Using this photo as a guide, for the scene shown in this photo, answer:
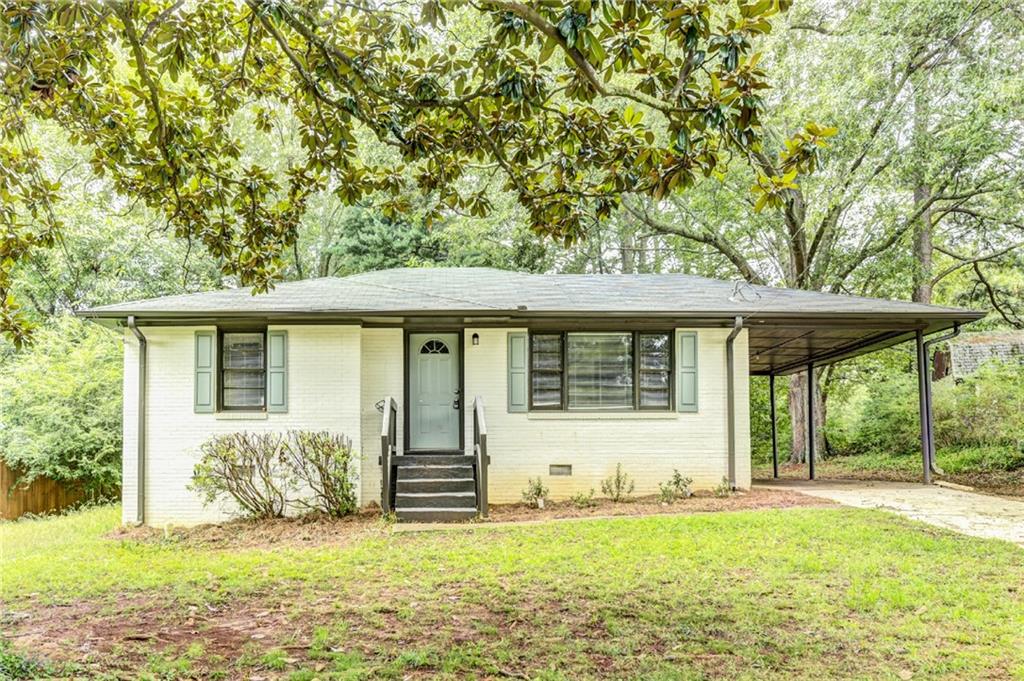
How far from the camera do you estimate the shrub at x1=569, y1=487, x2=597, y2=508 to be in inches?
365

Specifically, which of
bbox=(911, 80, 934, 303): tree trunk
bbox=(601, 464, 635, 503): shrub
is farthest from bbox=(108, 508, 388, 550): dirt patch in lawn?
bbox=(911, 80, 934, 303): tree trunk

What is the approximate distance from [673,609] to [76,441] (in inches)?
462

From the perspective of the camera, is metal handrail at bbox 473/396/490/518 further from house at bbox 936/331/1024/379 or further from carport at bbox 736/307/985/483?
house at bbox 936/331/1024/379

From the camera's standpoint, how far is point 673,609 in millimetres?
4707

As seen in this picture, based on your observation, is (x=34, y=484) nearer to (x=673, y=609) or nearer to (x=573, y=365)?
(x=573, y=365)

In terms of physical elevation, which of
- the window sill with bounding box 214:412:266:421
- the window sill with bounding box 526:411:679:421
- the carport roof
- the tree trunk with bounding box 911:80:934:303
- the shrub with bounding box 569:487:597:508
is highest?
the tree trunk with bounding box 911:80:934:303

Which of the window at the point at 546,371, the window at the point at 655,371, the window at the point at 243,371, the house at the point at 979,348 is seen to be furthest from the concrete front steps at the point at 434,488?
the house at the point at 979,348

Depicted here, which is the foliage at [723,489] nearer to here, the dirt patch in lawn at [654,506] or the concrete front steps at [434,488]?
the dirt patch in lawn at [654,506]

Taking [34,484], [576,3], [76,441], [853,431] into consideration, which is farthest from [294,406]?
[853,431]

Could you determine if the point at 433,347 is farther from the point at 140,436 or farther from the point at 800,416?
the point at 800,416

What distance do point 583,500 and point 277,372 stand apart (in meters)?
4.85

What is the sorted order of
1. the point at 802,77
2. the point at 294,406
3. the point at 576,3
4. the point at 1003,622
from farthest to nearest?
the point at 802,77 → the point at 294,406 → the point at 1003,622 → the point at 576,3

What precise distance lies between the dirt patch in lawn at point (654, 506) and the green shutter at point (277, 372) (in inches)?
136

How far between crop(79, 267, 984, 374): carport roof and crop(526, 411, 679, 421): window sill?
139 centimetres
